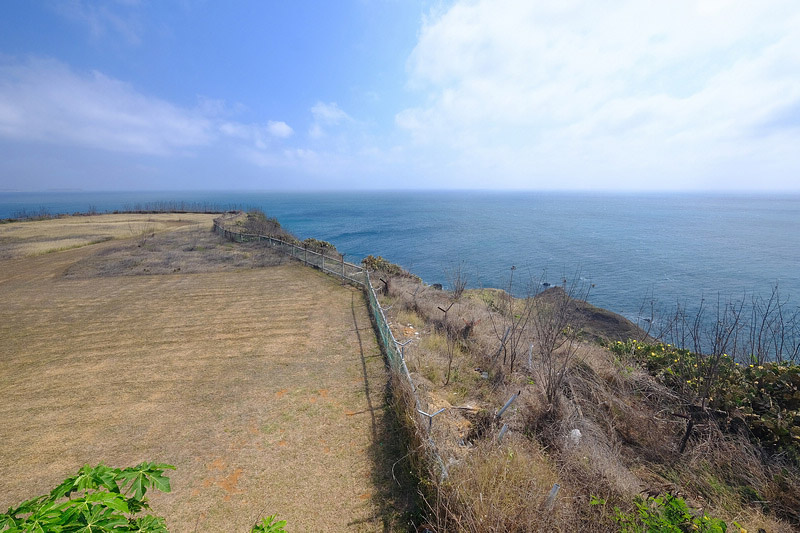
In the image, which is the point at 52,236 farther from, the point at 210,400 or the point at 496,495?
the point at 496,495

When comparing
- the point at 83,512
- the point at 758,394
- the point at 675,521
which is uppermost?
the point at 83,512

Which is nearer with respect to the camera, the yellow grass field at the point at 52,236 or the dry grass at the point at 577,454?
the dry grass at the point at 577,454

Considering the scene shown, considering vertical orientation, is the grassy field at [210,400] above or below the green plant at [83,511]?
below

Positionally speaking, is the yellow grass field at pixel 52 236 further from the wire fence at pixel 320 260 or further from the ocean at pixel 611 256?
the ocean at pixel 611 256

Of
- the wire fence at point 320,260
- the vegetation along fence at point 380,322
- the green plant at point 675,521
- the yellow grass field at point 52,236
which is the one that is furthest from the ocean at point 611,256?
the yellow grass field at point 52,236

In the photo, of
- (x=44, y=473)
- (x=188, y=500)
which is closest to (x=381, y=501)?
(x=188, y=500)

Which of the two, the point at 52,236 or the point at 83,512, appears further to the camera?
the point at 52,236

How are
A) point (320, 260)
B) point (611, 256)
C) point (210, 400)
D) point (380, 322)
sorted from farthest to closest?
1. point (611, 256)
2. point (320, 260)
3. point (380, 322)
4. point (210, 400)

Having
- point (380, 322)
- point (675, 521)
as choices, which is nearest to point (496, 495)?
point (675, 521)
